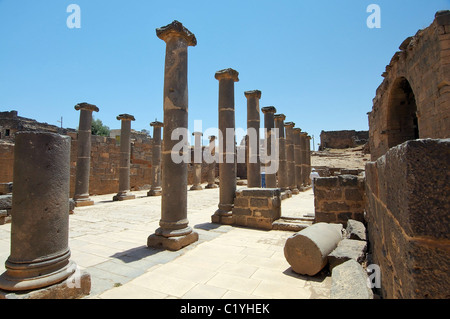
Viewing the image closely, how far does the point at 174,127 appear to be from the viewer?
4.99m

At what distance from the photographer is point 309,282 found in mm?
3217

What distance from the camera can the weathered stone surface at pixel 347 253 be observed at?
328cm

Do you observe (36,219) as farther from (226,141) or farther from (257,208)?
(226,141)

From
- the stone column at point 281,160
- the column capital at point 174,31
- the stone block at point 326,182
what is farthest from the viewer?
the stone column at point 281,160

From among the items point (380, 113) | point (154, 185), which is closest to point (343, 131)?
point (380, 113)

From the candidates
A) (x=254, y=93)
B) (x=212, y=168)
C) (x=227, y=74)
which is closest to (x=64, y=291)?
(x=227, y=74)

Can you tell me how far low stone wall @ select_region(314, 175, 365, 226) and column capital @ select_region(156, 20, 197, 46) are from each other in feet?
14.7

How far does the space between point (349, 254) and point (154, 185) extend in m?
13.3

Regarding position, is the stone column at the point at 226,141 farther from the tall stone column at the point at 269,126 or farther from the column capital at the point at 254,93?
the tall stone column at the point at 269,126

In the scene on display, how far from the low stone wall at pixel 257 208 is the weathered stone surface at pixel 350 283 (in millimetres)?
3330

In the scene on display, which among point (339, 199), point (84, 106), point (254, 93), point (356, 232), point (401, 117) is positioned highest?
point (84, 106)

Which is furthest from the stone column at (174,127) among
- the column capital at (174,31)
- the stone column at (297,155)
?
the stone column at (297,155)

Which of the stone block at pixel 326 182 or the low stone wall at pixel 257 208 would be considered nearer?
the stone block at pixel 326 182

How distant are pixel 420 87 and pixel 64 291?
9.89m
